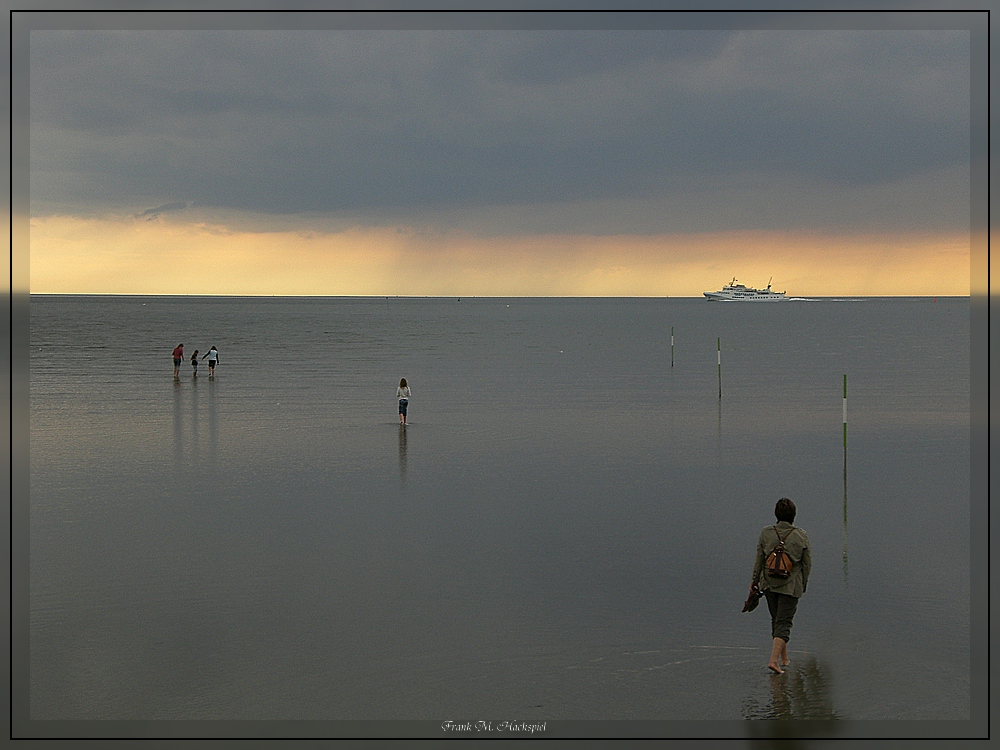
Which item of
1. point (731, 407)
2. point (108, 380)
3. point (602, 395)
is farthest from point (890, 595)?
point (108, 380)

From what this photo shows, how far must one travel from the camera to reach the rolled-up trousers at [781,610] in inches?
433

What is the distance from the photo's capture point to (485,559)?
54.7 feet

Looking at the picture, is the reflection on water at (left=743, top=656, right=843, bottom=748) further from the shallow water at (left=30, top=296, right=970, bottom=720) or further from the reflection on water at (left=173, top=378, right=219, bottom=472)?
the reflection on water at (left=173, top=378, right=219, bottom=472)

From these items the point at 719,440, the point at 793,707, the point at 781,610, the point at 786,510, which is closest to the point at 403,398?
the point at 719,440

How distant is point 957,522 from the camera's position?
785 inches

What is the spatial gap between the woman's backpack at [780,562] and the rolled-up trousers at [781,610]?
0.30 metres

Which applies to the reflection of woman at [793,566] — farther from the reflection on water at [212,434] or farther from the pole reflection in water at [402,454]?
the reflection on water at [212,434]

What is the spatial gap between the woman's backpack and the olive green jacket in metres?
0.04

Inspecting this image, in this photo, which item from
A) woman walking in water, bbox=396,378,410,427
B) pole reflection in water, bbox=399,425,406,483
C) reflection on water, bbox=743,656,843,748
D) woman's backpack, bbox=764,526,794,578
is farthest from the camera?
woman walking in water, bbox=396,378,410,427

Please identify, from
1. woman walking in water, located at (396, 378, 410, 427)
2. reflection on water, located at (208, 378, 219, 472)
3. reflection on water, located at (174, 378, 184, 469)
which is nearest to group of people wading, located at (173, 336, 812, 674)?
reflection on water, located at (208, 378, 219, 472)

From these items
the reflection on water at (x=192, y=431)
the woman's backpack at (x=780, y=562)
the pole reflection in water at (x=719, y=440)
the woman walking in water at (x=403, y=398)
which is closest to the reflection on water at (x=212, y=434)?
the reflection on water at (x=192, y=431)

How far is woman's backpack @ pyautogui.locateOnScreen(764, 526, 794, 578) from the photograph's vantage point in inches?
423

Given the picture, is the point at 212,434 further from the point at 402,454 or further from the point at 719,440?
the point at 719,440

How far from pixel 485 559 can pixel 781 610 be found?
6.40m
